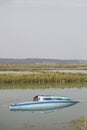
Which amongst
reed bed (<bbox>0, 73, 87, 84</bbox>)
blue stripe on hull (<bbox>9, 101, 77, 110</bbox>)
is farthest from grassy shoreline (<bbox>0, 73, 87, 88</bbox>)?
blue stripe on hull (<bbox>9, 101, 77, 110</bbox>)

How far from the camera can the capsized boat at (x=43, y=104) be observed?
27156mm

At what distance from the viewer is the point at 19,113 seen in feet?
85.4

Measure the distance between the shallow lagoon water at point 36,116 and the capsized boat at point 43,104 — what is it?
593mm

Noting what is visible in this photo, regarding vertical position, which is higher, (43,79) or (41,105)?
(43,79)

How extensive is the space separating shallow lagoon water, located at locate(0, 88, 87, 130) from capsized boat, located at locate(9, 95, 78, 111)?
0.59 m

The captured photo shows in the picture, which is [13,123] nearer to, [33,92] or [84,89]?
[33,92]

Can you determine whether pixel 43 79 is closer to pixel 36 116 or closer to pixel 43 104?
pixel 43 104

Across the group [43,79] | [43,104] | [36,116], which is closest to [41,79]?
[43,79]

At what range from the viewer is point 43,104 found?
2811cm

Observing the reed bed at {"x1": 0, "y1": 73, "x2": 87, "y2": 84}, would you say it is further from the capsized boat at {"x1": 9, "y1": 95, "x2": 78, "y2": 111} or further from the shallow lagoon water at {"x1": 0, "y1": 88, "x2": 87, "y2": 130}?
the capsized boat at {"x1": 9, "y1": 95, "x2": 78, "y2": 111}

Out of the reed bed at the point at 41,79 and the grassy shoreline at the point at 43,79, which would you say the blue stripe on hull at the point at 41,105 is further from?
the reed bed at the point at 41,79

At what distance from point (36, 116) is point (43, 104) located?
3.39 m

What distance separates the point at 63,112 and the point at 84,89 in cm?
1544

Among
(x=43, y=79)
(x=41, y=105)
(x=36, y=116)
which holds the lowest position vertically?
(x=36, y=116)
